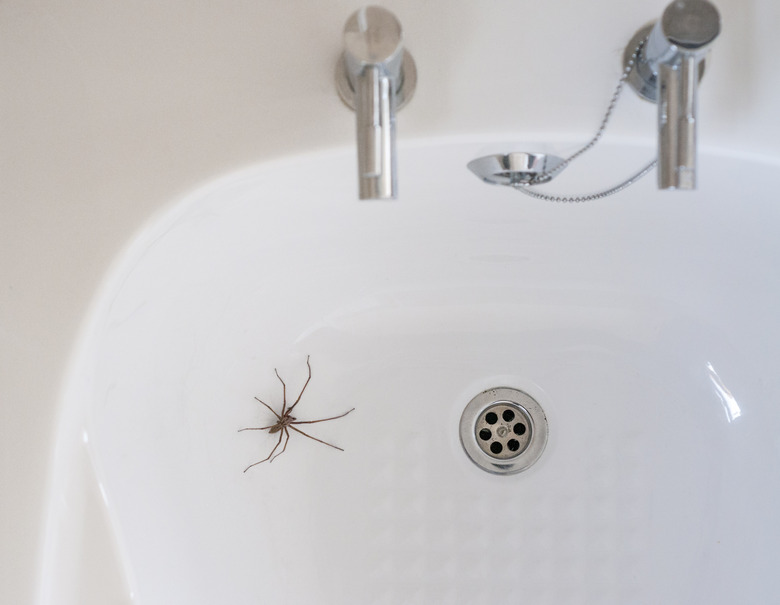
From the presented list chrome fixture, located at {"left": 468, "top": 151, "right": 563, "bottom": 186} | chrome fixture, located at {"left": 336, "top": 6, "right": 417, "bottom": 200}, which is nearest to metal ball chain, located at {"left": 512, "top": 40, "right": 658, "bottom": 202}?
chrome fixture, located at {"left": 468, "top": 151, "right": 563, "bottom": 186}

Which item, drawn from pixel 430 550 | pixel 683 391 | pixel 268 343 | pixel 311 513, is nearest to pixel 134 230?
pixel 268 343

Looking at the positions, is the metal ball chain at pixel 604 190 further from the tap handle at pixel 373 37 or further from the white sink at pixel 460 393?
the tap handle at pixel 373 37

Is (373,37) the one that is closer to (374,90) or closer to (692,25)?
(374,90)

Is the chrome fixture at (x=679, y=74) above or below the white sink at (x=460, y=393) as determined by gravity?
above

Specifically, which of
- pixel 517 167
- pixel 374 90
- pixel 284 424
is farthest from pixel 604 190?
pixel 284 424

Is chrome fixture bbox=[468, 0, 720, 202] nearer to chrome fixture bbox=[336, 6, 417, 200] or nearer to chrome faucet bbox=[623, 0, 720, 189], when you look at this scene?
chrome faucet bbox=[623, 0, 720, 189]

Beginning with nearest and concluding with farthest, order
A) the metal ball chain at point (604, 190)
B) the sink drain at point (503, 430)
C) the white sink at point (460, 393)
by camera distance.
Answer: the metal ball chain at point (604, 190)
the white sink at point (460, 393)
the sink drain at point (503, 430)

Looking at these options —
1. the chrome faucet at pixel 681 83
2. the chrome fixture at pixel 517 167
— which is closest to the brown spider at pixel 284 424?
the chrome fixture at pixel 517 167
